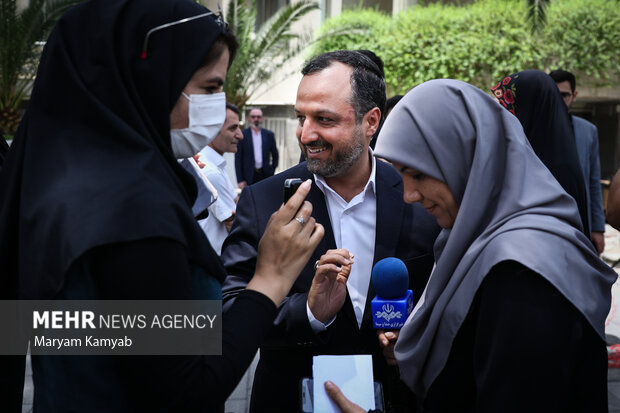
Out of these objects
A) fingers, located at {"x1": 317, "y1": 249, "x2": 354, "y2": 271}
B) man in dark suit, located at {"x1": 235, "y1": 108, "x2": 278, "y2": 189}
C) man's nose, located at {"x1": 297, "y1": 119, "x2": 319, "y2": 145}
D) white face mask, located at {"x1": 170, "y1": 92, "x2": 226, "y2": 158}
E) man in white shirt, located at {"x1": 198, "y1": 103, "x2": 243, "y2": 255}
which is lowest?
man in dark suit, located at {"x1": 235, "y1": 108, "x2": 278, "y2": 189}

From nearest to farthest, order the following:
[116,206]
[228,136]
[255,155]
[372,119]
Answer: [116,206]
[372,119]
[228,136]
[255,155]

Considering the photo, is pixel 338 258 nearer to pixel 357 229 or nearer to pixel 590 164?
pixel 357 229

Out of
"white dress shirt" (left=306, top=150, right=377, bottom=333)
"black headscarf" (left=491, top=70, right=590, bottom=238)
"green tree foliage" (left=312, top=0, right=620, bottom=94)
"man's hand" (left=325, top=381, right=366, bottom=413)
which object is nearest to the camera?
"man's hand" (left=325, top=381, right=366, bottom=413)

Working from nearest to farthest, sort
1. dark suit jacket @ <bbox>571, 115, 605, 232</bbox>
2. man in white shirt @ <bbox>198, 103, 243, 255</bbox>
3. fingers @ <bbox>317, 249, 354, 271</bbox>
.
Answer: fingers @ <bbox>317, 249, 354, 271</bbox> → man in white shirt @ <bbox>198, 103, 243, 255</bbox> → dark suit jacket @ <bbox>571, 115, 605, 232</bbox>

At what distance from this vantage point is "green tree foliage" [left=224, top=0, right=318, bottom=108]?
1519cm

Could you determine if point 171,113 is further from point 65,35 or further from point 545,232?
point 545,232

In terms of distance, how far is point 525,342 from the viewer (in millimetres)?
1573

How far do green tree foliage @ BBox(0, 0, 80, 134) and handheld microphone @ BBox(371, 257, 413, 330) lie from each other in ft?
39.5

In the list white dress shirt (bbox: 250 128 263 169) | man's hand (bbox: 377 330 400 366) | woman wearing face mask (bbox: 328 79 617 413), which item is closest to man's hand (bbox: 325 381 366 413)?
woman wearing face mask (bbox: 328 79 617 413)

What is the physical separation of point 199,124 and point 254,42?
14.7 metres

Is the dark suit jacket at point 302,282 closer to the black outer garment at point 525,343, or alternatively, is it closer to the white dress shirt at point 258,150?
the black outer garment at point 525,343

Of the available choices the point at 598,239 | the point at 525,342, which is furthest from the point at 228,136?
the point at 525,342

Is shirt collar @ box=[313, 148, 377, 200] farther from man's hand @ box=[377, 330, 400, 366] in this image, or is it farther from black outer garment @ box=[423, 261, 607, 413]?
black outer garment @ box=[423, 261, 607, 413]

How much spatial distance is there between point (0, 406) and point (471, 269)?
1.26 m
